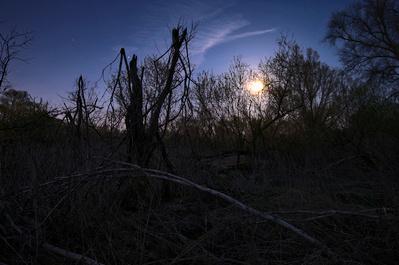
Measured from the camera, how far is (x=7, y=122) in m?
6.83

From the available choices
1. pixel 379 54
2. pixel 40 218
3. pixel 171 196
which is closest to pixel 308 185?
pixel 171 196

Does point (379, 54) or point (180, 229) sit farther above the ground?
point (379, 54)

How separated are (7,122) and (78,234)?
584 cm

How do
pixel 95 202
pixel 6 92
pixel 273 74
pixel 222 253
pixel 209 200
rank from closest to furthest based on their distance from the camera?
pixel 222 253 < pixel 95 202 < pixel 209 200 < pixel 6 92 < pixel 273 74

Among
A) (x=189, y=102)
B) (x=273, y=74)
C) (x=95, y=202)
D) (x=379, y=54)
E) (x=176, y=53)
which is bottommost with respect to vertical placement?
(x=95, y=202)

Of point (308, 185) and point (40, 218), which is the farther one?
point (308, 185)

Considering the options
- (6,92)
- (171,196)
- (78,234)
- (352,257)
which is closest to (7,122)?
(6,92)

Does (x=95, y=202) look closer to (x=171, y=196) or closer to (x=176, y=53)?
(x=171, y=196)

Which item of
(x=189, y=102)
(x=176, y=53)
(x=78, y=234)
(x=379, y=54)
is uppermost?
(x=379, y=54)

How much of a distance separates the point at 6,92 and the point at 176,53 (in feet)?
26.8

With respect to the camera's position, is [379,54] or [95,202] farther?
[379,54]

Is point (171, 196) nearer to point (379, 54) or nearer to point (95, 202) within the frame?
point (95, 202)

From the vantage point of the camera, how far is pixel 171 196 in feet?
13.2

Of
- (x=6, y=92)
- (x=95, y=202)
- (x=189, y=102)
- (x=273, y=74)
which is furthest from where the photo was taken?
(x=273, y=74)
